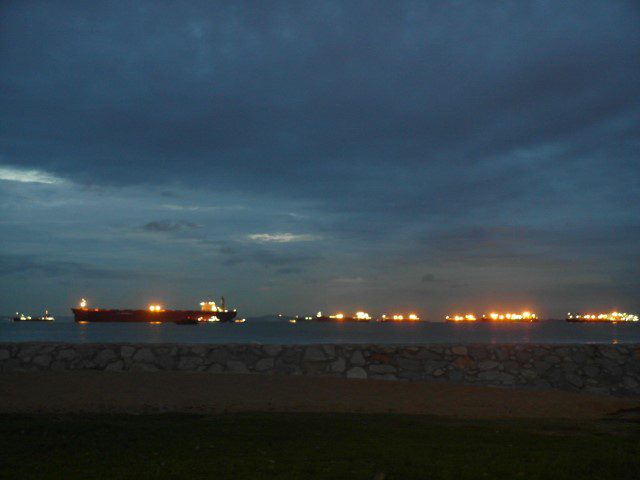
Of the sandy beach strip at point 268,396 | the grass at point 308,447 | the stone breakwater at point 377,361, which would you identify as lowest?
the grass at point 308,447

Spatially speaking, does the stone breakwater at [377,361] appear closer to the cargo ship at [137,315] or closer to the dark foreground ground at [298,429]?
the dark foreground ground at [298,429]

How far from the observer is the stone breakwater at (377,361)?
14.8m

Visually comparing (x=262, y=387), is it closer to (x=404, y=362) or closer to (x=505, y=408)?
(x=404, y=362)

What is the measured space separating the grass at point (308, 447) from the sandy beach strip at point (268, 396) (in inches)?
49.7

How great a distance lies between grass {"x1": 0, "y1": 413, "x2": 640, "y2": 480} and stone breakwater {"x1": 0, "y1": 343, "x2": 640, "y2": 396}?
427 centimetres

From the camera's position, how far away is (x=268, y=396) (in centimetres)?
1273

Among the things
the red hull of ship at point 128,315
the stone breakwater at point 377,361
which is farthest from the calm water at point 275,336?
the stone breakwater at point 377,361

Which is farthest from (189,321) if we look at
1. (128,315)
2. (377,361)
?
(377,361)

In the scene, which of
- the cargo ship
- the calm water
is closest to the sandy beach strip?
the calm water

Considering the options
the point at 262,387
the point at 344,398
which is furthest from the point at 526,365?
the point at 262,387

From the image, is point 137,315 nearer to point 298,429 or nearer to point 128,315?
point 128,315

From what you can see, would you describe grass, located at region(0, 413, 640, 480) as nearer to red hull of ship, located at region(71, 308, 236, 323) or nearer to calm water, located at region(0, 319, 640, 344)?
calm water, located at region(0, 319, 640, 344)

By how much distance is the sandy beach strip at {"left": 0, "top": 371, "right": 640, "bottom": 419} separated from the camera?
1176 centimetres

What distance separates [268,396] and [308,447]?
199 inches
